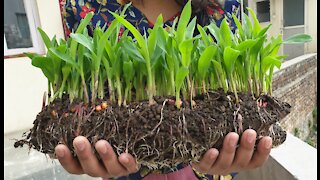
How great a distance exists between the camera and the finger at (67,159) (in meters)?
0.42

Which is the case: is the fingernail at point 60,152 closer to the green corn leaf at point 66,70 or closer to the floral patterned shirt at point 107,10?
the green corn leaf at point 66,70

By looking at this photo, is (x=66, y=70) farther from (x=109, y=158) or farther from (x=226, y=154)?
(x=226, y=154)

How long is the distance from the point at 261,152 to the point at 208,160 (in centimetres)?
10

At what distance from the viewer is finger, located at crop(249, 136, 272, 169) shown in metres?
0.45

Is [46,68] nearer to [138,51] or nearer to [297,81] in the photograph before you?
[138,51]

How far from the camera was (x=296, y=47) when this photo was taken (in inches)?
194

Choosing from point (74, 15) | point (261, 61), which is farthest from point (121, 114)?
point (74, 15)

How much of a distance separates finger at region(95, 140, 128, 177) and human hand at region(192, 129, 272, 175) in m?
0.13

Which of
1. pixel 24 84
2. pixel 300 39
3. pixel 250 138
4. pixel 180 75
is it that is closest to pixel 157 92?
pixel 180 75

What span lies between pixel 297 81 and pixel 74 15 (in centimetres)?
312

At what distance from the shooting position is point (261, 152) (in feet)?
1.53

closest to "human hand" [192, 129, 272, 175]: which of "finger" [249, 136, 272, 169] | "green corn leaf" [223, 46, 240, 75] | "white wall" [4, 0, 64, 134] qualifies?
"finger" [249, 136, 272, 169]

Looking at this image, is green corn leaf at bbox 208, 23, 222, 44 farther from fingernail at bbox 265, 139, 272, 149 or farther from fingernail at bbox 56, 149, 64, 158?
fingernail at bbox 56, 149, 64, 158

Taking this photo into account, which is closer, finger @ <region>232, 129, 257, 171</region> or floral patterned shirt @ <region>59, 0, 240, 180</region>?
finger @ <region>232, 129, 257, 171</region>
